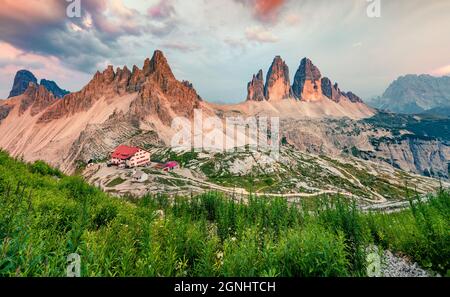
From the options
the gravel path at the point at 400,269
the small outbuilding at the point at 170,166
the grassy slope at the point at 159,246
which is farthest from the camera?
the small outbuilding at the point at 170,166

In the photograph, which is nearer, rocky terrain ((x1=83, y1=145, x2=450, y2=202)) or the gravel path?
the gravel path

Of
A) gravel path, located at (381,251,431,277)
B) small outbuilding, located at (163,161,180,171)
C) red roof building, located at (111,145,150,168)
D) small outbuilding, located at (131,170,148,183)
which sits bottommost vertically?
gravel path, located at (381,251,431,277)

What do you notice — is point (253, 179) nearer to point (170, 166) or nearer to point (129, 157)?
point (170, 166)

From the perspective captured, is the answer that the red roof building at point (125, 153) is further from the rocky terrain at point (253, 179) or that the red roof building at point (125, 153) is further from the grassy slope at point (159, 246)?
the grassy slope at point (159, 246)

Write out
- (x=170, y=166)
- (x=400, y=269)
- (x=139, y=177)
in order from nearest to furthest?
(x=400, y=269)
(x=139, y=177)
(x=170, y=166)

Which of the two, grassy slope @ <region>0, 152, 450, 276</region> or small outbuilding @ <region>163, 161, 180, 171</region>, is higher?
small outbuilding @ <region>163, 161, 180, 171</region>

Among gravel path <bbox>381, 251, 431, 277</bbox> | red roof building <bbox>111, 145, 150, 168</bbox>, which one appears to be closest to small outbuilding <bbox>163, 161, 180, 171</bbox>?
red roof building <bbox>111, 145, 150, 168</bbox>

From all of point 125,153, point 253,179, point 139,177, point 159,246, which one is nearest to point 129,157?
point 125,153

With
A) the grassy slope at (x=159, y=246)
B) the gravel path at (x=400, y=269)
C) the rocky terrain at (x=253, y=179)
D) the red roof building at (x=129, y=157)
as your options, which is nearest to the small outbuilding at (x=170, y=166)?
the rocky terrain at (x=253, y=179)

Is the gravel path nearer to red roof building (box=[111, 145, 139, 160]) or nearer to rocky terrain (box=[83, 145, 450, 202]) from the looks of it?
rocky terrain (box=[83, 145, 450, 202])
